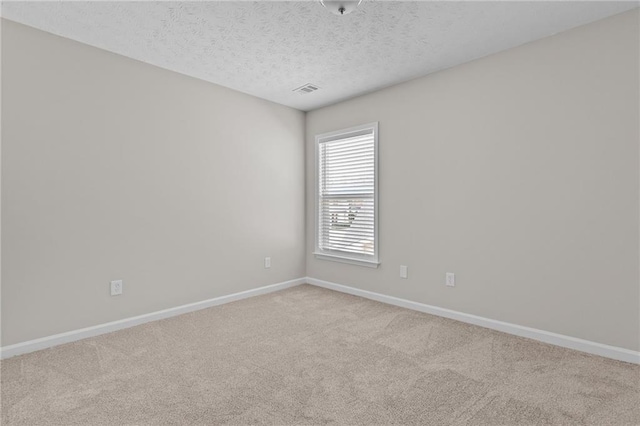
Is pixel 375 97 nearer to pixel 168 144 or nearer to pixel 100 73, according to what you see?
pixel 168 144

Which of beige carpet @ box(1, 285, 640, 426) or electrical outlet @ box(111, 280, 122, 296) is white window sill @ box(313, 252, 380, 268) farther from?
electrical outlet @ box(111, 280, 122, 296)

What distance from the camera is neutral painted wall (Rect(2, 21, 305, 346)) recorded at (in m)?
2.54

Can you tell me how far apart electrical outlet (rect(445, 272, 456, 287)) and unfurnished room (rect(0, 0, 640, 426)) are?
0.04 metres

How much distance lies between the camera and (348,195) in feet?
13.9

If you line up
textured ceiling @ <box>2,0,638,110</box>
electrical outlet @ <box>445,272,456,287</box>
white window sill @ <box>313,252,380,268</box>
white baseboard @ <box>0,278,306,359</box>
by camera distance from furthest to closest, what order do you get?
1. white window sill @ <box>313,252,380,268</box>
2. electrical outlet @ <box>445,272,456,287</box>
3. white baseboard @ <box>0,278,306,359</box>
4. textured ceiling @ <box>2,0,638,110</box>

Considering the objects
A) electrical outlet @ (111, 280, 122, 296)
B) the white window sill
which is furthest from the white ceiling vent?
electrical outlet @ (111, 280, 122, 296)

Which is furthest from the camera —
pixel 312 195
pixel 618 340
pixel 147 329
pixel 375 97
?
pixel 312 195

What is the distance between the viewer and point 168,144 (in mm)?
3354

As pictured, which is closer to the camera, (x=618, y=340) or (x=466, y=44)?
(x=618, y=340)

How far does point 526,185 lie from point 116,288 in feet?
12.0

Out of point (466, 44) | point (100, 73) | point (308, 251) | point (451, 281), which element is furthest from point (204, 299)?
point (466, 44)

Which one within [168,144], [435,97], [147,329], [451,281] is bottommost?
[147,329]

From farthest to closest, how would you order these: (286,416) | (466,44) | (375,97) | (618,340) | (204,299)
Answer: (375,97) → (204,299) → (466,44) → (618,340) → (286,416)

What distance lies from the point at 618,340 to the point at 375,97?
3073 millimetres
